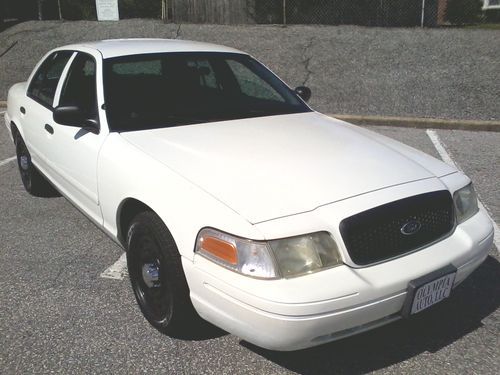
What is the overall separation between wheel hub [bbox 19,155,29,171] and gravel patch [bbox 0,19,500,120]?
505 cm

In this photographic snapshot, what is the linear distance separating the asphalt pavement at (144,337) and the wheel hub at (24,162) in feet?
4.09

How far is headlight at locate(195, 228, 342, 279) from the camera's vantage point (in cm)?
215

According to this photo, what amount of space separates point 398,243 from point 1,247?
3009 mm

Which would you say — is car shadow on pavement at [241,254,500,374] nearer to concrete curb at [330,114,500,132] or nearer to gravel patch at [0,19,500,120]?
concrete curb at [330,114,500,132]

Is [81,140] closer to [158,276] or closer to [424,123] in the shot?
[158,276]

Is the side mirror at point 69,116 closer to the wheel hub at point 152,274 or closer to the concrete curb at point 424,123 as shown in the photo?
the wheel hub at point 152,274

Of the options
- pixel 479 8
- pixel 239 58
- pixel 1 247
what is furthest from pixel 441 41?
pixel 1 247

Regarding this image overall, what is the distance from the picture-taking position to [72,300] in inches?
122

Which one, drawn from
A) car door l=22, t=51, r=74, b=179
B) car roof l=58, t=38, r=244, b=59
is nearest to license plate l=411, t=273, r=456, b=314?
car roof l=58, t=38, r=244, b=59

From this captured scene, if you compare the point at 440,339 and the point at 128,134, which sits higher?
the point at 128,134

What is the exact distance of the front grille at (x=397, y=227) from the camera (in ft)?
7.39

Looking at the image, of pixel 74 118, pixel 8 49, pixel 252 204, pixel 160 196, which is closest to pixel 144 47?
pixel 74 118

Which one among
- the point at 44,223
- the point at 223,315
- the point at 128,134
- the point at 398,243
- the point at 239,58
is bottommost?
the point at 44,223

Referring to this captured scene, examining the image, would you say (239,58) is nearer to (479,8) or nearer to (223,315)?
(223,315)
